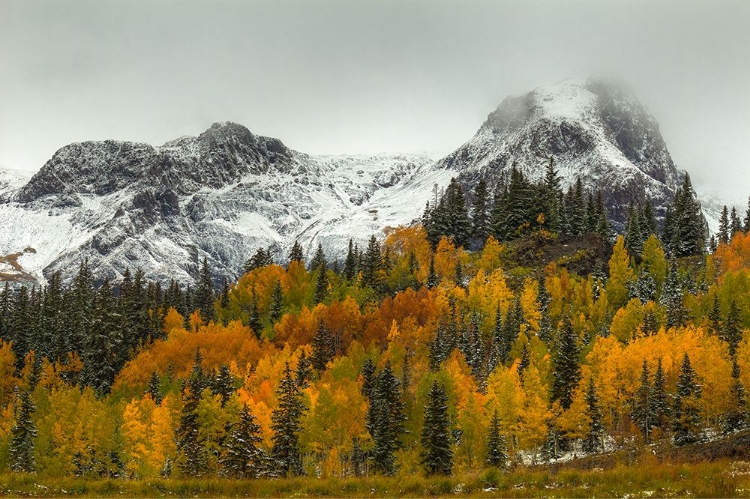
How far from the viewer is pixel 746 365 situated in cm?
5566

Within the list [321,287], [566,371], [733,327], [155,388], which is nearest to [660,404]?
[566,371]

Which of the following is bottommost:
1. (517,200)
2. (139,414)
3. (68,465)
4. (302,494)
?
(68,465)

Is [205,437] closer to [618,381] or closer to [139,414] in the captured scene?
[139,414]

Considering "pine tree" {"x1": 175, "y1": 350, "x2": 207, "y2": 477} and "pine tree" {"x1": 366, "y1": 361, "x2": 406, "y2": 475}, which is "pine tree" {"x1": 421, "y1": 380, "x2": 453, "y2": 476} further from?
"pine tree" {"x1": 175, "y1": 350, "x2": 207, "y2": 477}

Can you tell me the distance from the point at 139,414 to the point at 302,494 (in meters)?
46.6

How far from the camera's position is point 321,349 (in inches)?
3499

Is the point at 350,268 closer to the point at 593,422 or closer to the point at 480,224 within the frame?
the point at 480,224

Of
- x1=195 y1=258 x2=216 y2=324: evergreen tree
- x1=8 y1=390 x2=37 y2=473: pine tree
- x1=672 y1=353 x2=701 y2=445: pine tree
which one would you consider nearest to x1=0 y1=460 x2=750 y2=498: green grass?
x1=672 y1=353 x2=701 y2=445: pine tree

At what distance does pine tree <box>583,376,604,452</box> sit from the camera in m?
60.1

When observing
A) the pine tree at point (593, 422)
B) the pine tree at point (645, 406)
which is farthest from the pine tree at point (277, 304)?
the pine tree at point (645, 406)

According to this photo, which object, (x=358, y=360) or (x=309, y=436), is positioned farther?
(x=358, y=360)

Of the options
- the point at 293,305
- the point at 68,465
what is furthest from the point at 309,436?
the point at 293,305

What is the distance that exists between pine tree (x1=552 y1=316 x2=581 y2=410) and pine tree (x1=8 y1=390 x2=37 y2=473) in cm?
5359

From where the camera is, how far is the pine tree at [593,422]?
60.1 meters
